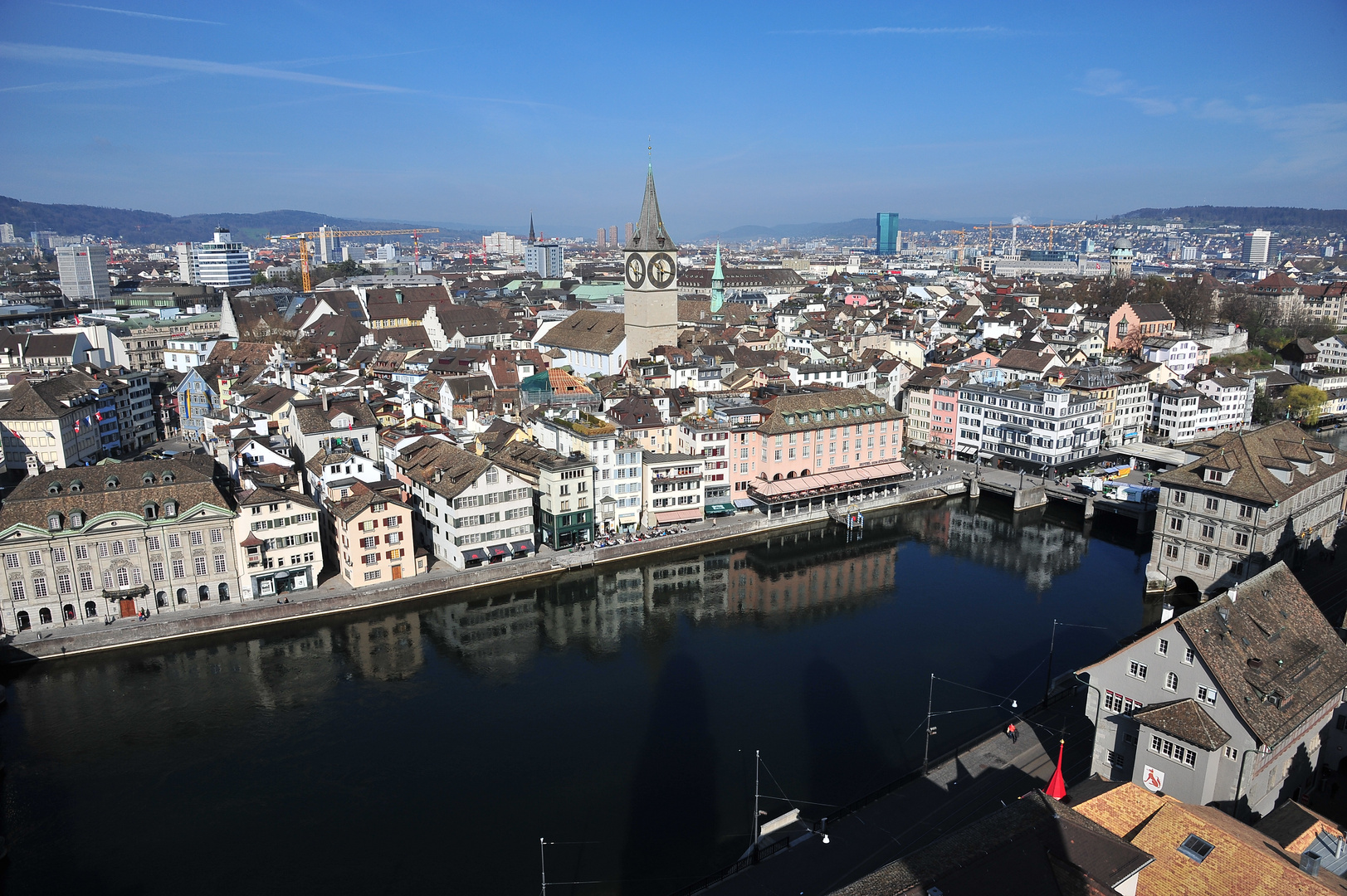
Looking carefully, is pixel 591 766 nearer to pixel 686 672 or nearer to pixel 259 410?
pixel 686 672

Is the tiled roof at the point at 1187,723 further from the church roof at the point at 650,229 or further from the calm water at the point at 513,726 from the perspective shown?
the church roof at the point at 650,229

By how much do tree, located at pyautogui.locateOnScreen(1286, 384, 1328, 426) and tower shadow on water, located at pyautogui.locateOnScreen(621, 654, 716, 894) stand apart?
6545 centimetres

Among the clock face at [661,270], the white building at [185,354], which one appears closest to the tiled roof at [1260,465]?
the clock face at [661,270]

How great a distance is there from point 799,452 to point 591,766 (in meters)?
30.2

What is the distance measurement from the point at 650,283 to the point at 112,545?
5002 cm

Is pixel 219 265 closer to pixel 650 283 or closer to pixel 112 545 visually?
pixel 650 283

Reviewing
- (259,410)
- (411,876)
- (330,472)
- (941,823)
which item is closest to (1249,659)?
(941,823)

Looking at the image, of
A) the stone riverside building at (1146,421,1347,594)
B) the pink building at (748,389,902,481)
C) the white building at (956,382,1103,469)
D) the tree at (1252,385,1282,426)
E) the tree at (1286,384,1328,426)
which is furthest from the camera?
the tree at (1286,384,1328,426)

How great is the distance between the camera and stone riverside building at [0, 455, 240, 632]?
1362 inches

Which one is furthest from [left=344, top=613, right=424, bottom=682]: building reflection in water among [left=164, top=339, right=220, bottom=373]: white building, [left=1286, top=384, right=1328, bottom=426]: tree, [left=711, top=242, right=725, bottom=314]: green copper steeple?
[left=711, top=242, right=725, bottom=314]: green copper steeple

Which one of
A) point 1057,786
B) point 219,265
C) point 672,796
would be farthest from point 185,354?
point 219,265

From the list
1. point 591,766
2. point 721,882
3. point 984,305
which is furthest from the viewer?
point 984,305

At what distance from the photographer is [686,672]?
3466 cm

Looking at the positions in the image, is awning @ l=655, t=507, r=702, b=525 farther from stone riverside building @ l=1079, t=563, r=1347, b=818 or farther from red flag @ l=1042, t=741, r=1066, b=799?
red flag @ l=1042, t=741, r=1066, b=799
